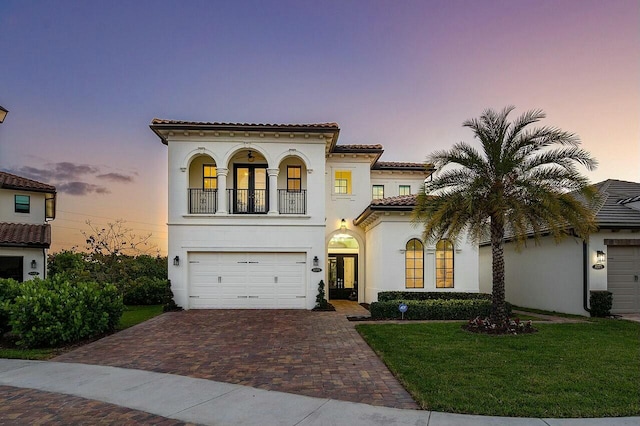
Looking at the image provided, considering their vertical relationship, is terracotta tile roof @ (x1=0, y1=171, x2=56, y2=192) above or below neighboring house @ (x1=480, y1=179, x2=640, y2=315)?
above

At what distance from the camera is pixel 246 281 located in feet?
53.1

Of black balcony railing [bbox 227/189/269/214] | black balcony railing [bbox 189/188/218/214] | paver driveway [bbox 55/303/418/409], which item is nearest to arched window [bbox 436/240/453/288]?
paver driveway [bbox 55/303/418/409]

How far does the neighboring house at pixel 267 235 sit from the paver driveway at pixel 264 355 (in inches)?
111

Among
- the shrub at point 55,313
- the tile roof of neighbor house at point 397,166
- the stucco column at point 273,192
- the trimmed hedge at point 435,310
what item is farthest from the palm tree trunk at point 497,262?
the shrub at point 55,313

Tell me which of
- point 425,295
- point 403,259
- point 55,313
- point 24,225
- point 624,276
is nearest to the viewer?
point 55,313

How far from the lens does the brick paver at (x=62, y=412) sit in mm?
4926

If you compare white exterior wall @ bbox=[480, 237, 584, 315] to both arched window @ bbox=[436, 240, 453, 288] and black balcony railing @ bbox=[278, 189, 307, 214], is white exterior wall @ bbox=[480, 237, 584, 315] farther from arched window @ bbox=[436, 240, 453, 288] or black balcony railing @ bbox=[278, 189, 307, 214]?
black balcony railing @ bbox=[278, 189, 307, 214]

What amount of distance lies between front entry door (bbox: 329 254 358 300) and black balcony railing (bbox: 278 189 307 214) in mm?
4471

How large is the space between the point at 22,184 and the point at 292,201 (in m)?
13.9

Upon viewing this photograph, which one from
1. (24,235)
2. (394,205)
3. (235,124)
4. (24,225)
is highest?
(235,124)

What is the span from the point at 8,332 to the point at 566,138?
15.3 m

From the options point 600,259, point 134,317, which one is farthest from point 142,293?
point 600,259

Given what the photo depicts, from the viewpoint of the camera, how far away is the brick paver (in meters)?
4.93

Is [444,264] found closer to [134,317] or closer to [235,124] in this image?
[235,124]
